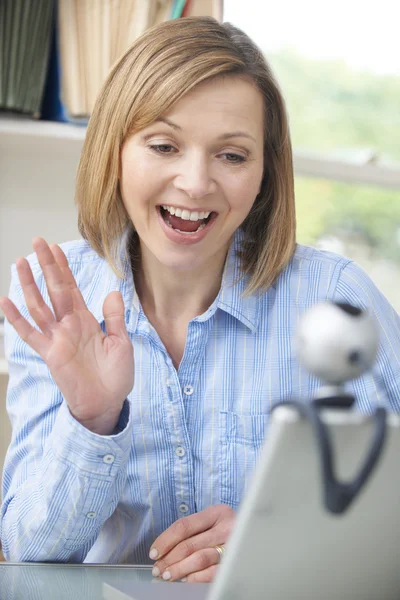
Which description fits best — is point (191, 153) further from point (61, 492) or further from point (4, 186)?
point (4, 186)

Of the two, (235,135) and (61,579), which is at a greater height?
(235,135)

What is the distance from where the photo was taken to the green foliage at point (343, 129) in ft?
9.16

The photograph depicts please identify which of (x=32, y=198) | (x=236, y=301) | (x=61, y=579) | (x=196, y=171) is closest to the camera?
(x=61, y=579)

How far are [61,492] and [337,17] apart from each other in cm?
206

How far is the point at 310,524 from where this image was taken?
0.53 m

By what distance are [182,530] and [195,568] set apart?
0.27 feet

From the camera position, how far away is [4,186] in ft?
6.00

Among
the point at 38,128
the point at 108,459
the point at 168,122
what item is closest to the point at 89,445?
the point at 108,459

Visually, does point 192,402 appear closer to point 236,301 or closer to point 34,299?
point 236,301

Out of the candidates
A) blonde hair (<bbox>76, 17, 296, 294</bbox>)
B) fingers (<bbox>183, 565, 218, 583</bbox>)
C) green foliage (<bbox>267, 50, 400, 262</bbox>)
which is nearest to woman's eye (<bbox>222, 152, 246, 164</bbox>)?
blonde hair (<bbox>76, 17, 296, 294</bbox>)

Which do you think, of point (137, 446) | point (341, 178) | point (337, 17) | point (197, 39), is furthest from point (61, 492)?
point (337, 17)

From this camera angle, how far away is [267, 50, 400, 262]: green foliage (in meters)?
2.79

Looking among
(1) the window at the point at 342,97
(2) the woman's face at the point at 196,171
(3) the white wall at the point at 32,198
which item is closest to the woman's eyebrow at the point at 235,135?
(2) the woman's face at the point at 196,171

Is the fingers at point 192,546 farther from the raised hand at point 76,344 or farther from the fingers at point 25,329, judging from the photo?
the fingers at point 25,329
